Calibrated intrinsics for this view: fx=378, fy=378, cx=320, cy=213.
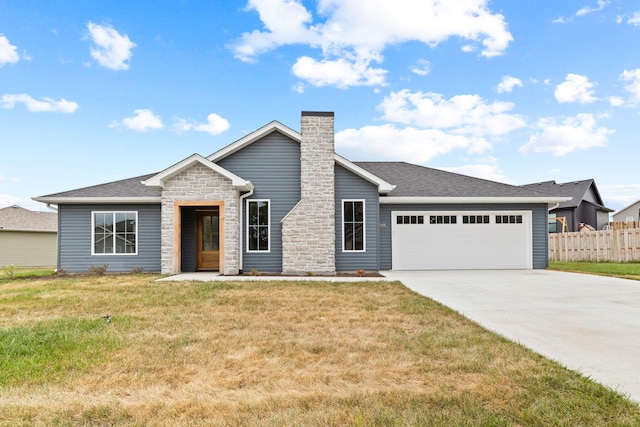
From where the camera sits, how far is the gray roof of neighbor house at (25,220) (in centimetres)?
2488

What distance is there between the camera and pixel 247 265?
518 inches

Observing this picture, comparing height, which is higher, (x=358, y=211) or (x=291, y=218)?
(x=358, y=211)

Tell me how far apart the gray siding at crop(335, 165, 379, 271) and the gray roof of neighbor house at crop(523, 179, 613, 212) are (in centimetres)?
2210

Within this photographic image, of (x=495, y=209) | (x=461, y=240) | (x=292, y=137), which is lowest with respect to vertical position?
(x=461, y=240)

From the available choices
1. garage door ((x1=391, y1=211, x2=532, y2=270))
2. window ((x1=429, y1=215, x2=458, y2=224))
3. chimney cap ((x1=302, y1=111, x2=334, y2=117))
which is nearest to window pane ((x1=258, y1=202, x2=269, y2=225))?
chimney cap ((x1=302, y1=111, x2=334, y2=117))

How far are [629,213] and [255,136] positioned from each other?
37.8m

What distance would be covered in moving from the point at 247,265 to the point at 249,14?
29.9 feet

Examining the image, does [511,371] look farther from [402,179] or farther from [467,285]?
[402,179]

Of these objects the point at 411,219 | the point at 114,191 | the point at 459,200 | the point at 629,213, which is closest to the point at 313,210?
the point at 411,219

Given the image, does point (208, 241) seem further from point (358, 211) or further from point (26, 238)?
point (26, 238)

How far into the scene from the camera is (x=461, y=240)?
14.4 meters

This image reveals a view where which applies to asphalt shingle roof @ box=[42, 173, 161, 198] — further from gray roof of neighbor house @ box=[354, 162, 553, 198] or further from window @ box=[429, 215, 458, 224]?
window @ box=[429, 215, 458, 224]

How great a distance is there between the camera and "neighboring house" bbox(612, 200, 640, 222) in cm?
3419

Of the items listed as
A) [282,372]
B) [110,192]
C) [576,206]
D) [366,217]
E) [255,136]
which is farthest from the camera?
[576,206]
